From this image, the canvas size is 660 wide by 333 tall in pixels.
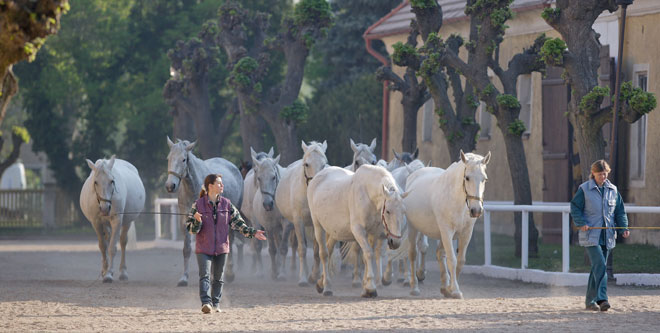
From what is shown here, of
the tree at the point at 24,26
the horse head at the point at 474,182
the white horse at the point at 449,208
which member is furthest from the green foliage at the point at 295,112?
the tree at the point at 24,26

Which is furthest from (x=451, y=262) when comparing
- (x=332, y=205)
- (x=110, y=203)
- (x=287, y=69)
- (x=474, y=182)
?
(x=287, y=69)

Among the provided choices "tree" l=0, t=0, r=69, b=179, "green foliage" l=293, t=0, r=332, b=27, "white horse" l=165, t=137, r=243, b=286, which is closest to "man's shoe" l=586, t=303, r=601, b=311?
"white horse" l=165, t=137, r=243, b=286

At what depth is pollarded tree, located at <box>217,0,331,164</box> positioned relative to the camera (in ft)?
86.4

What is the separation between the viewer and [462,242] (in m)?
14.8

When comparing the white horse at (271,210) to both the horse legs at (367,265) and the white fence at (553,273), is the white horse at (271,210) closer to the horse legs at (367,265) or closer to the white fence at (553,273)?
the horse legs at (367,265)

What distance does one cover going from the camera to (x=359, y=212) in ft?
48.3

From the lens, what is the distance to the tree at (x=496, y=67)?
1908 centimetres

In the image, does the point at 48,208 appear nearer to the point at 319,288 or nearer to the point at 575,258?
the point at 575,258

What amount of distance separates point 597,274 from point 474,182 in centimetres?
206

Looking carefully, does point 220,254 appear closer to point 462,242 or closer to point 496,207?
point 462,242

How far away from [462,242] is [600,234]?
2.59 meters

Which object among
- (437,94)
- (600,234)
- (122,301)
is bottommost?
(122,301)

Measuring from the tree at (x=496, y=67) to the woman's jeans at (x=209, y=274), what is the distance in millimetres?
7862

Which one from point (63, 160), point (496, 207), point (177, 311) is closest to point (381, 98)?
point (63, 160)
